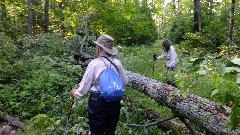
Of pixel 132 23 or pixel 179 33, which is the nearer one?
pixel 132 23

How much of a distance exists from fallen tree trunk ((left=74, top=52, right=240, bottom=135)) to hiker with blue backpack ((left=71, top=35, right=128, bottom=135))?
80 cm

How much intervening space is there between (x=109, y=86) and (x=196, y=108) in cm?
143

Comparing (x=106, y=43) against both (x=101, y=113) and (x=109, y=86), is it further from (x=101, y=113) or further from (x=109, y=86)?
(x=101, y=113)

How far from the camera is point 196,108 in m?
4.39

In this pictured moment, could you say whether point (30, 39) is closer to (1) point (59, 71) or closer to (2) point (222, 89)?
(1) point (59, 71)

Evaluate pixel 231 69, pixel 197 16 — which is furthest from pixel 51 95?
pixel 197 16

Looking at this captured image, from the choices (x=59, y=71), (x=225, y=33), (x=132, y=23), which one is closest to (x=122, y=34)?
(x=132, y=23)

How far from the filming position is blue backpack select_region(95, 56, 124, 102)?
13.1 feet

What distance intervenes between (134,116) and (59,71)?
378 cm

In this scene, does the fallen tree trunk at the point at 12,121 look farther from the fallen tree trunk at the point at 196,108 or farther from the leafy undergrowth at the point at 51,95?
Result: the fallen tree trunk at the point at 196,108

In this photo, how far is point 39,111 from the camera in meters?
7.07

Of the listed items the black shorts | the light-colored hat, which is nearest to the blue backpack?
the black shorts

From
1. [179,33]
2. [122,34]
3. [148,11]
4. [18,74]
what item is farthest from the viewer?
[148,11]

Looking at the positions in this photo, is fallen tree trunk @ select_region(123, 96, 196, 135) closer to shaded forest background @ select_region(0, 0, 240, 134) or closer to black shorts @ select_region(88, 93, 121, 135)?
shaded forest background @ select_region(0, 0, 240, 134)
